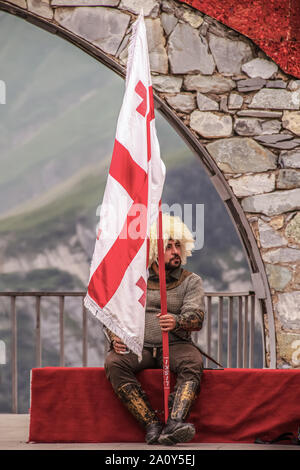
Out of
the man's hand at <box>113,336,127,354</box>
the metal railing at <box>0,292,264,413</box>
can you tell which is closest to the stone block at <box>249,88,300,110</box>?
the metal railing at <box>0,292,264,413</box>

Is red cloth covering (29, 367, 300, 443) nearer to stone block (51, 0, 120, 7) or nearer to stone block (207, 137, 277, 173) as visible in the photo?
stone block (207, 137, 277, 173)

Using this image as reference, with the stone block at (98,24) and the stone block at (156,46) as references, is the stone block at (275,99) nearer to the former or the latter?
the stone block at (156,46)

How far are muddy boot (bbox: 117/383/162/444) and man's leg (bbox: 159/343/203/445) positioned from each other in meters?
0.10

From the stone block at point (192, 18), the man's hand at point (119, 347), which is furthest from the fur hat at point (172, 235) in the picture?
the stone block at point (192, 18)

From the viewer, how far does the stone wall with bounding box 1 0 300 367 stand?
4441mm

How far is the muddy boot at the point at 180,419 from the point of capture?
303 cm

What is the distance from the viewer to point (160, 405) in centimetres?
342

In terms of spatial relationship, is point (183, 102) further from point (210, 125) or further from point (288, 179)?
point (288, 179)

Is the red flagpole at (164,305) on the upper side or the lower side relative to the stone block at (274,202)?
lower

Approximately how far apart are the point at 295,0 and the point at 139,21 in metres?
1.78

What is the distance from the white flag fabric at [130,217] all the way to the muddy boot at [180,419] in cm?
31

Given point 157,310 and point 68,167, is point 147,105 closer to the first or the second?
point 157,310

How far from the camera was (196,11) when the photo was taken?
4500 mm

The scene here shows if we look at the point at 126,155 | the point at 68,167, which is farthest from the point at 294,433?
the point at 68,167
